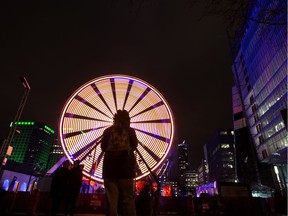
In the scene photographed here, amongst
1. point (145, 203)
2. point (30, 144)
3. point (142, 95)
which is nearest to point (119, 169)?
point (145, 203)

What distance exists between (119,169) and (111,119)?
11494mm

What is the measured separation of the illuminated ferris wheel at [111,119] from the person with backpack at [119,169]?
9396 millimetres

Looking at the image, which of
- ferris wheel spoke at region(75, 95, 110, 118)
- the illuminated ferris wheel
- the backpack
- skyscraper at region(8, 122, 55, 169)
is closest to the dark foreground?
the illuminated ferris wheel

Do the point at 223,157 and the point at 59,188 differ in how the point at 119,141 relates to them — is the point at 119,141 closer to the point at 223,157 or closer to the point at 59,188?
the point at 59,188

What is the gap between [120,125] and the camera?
11.9 ft

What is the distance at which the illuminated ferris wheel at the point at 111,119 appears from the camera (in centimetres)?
1292

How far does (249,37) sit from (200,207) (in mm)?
54122

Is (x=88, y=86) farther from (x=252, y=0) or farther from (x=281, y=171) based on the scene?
(x=281, y=171)

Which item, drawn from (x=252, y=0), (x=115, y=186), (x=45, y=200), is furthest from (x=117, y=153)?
(x=45, y=200)

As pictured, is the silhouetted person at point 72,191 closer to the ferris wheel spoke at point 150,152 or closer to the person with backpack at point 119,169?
the person with backpack at point 119,169

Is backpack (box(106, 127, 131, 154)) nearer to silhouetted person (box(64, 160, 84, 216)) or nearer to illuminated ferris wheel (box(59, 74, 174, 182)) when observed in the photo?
silhouetted person (box(64, 160, 84, 216))

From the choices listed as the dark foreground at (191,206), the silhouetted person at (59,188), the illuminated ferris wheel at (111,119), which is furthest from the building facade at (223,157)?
the silhouetted person at (59,188)

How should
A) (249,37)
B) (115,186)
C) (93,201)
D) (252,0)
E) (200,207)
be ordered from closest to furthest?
(115,186)
(252,0)
(93,201)
(200,207)
(249,37)

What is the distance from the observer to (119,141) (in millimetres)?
3428
